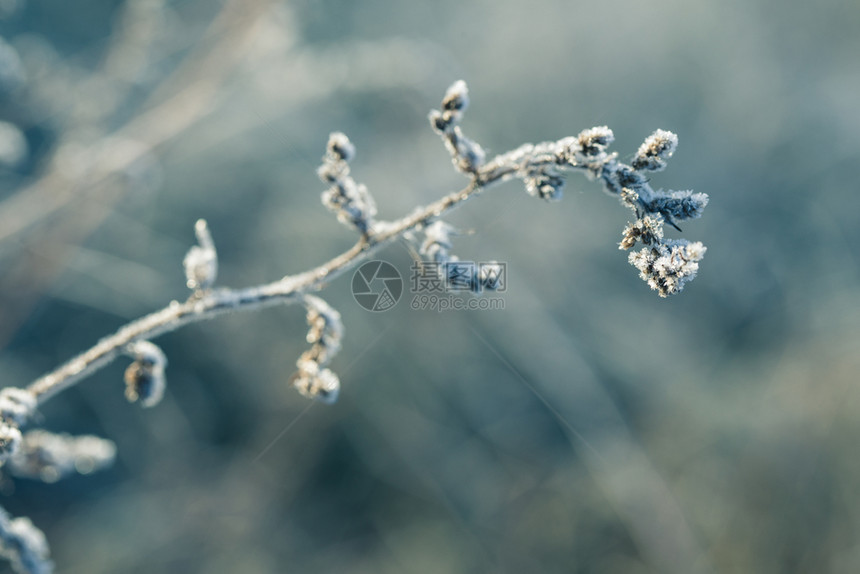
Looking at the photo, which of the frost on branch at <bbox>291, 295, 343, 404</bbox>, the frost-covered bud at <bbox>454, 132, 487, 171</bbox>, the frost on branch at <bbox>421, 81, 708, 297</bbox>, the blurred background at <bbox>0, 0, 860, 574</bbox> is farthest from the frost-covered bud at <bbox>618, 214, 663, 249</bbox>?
the blurred background at <bbox>0, 0, 860, 574</bbox>

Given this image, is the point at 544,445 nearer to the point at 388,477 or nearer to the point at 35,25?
the point at 388,477

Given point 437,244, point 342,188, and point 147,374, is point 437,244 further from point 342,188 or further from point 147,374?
point 147,374

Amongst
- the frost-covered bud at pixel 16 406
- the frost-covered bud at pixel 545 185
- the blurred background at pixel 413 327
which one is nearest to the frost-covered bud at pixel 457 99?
the frost-covered bud at pixel 545 185

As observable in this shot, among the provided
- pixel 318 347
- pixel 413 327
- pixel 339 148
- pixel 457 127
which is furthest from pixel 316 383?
pixel 413 327

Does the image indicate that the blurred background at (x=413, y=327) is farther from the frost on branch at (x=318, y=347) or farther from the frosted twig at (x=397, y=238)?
the frost on branch at (x=318, y=347)

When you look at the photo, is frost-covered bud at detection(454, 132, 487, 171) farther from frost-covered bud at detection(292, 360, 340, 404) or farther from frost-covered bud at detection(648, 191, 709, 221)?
frost-covered bud at detection(292, 360, 340, 404)

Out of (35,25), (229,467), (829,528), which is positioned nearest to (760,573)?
(829,528)

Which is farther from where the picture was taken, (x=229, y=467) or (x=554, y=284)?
(x=554, y=284)
